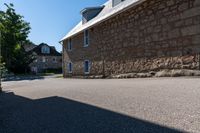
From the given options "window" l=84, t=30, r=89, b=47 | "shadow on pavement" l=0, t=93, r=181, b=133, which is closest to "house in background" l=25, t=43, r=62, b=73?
"window" l=84, t=30, r=89, b=47

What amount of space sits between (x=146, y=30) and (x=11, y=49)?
40.6 m

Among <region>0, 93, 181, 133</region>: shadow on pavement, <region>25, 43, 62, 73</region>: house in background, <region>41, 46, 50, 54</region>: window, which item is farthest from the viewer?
<region>41, 46, 50, 54</region>: window

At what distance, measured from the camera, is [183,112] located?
16.4ft

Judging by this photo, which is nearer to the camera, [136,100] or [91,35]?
[136,100]

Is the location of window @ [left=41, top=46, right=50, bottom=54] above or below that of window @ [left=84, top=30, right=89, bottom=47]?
above

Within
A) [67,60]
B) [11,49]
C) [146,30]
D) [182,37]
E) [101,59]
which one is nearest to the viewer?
[182,37]

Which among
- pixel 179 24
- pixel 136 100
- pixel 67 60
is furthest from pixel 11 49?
pixel 136 100

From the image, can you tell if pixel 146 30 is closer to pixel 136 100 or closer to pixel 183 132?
pixel 136 100

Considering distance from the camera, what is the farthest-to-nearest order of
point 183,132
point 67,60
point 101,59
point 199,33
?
point 67,60 → point 101,59 → point 199,33 → point 183,132

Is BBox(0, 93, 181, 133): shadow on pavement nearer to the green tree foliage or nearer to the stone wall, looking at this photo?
the green tree foliage

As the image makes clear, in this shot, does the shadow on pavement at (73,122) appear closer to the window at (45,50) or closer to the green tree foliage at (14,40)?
the green tree foliage at (14,40)

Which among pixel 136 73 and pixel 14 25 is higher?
pixel 14 25

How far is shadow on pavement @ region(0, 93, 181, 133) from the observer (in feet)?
14.2

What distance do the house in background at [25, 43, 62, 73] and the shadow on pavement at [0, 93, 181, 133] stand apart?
58.6m
